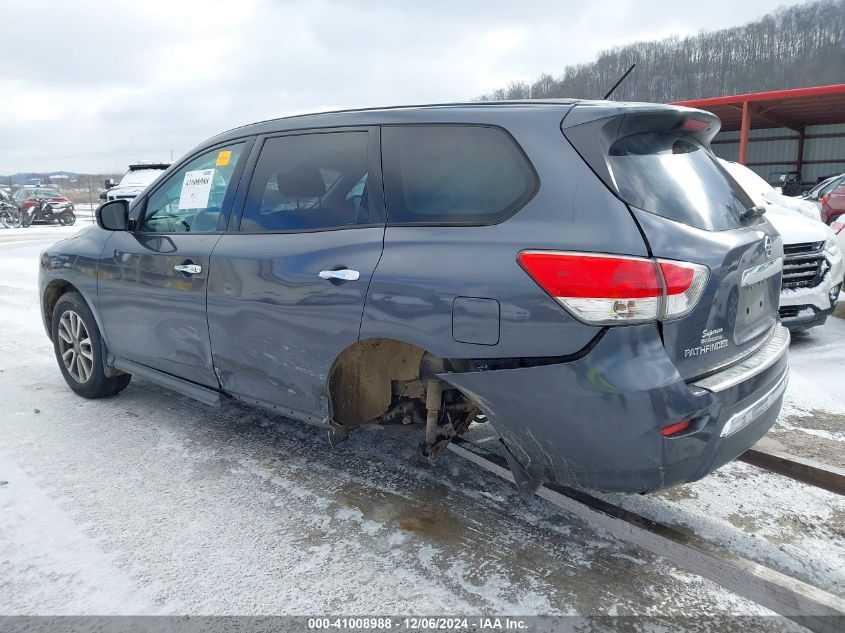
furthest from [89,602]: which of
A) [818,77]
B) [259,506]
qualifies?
[818,77]

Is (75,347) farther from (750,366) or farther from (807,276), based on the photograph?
(807,276)

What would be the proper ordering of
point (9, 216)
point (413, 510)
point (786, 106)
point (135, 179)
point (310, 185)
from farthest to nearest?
point (9, 216) < point (786, 106) < point (135, 179) < point (310, 185) < point (413, 510)

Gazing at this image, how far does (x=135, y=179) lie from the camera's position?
15.9 meters

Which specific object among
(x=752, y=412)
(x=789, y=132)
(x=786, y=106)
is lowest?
(x=752, y=412)

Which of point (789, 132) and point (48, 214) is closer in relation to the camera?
point (48, 214)

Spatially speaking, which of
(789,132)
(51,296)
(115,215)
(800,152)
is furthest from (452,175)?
(789,132)

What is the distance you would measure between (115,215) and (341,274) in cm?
204

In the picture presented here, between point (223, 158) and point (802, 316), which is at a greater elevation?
point (223, 158)

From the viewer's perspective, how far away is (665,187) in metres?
2.41

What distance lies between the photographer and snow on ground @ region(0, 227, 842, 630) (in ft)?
7.67

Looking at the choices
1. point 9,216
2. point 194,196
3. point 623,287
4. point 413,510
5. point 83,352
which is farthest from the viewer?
point 9,216

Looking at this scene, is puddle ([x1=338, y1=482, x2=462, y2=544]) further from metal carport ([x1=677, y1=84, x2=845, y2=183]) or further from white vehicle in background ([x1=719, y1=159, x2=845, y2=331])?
metal carport ([x1=677, y1=84, x2=845, y2=183])

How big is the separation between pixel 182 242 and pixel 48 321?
6.26 feet

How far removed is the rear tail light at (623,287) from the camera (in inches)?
84.9
